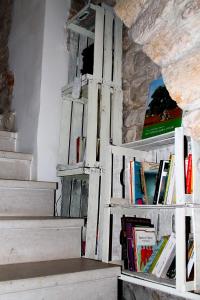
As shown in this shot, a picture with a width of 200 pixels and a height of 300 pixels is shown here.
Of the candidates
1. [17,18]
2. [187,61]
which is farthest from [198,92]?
[17,18]

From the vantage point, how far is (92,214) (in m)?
2.12

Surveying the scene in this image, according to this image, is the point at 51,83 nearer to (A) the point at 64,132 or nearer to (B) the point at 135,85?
(A) the point at 64,132

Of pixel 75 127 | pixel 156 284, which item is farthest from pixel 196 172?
pixel 75 127

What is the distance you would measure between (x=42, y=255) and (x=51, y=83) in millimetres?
1472

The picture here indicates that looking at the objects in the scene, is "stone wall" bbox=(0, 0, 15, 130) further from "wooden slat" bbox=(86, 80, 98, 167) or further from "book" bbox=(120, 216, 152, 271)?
"book" bbox=(120, 216, 152, 271)

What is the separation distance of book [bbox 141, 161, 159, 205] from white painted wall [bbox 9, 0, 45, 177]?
39.1 inches

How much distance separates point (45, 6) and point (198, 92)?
2131mm

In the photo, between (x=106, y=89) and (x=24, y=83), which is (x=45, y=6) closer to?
(x=24, y=83)

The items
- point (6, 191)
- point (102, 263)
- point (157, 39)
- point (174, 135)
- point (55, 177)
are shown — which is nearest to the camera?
point (157, 39)

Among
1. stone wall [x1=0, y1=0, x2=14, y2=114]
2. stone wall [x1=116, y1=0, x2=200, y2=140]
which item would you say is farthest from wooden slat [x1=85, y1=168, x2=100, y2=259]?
stone wall [x1=0, y1=0, x2=14, y2=114]

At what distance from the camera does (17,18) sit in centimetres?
336

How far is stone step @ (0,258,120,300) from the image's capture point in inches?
57.4

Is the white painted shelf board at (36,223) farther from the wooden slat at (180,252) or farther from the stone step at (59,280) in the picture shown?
the wooden slat at (180,252)

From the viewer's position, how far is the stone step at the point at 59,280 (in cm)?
146
